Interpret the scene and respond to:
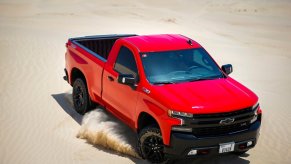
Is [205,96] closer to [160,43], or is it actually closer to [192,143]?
[192,143]

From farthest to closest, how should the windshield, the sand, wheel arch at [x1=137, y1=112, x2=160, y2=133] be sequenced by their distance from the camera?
1. the sand
2. the windshield
3. wheel arch at [x1=137, y1=112, x2=160, y2=133]

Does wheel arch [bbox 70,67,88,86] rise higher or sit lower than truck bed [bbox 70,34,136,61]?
lower

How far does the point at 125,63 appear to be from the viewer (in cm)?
712

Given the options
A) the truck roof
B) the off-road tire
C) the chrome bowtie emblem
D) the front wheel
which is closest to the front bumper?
the chrome bowtie emblem

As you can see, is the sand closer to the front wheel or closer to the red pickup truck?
the front wheel

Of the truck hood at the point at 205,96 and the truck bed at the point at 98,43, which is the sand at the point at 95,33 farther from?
the truck bed at the point at 98,43

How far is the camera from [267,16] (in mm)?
29594

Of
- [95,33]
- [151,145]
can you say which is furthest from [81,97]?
[95,33]

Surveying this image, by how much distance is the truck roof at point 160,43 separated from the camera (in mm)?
7102

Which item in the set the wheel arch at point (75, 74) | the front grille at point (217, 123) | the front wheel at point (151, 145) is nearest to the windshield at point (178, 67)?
the front wheel at point (151, 145)

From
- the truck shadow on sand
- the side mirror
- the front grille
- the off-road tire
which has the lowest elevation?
the truck shadow on sand

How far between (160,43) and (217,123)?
2.00 meters

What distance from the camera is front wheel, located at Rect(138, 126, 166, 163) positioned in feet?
20.1

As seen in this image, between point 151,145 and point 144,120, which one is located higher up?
point 144,120
